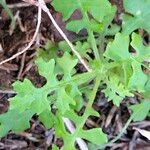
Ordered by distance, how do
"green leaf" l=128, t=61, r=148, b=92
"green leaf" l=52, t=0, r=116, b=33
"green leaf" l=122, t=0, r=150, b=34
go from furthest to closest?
"green leaf" l=122, t=0, r=150, b=34
"green leaf" l=52, t=0, r=116, b=33
"green leaf" l=128, t=61, r=148, b=92

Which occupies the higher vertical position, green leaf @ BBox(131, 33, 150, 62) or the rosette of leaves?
green leaf @ BBox(131, 33, 150, 62)

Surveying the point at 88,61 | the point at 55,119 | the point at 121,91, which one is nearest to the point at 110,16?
the point at 88,61

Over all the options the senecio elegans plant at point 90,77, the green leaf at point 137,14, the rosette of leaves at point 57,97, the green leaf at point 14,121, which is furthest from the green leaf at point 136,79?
the green leaf at point 14,121

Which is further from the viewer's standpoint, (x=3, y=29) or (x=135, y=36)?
(x=3, y=29)

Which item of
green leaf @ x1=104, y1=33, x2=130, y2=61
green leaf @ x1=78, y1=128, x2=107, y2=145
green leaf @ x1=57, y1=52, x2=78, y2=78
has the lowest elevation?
green leaf @ x1=78, y1=128, x2=107, y2=145

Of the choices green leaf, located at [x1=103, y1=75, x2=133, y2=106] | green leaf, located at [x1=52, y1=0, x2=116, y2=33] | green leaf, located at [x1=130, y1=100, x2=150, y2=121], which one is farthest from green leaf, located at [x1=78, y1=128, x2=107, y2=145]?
green leaf, located at [x1=52, y1=0, x2=116, y2=33]

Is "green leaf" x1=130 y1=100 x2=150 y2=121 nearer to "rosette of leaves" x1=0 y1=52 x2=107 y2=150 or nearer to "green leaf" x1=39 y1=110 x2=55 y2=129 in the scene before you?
"rosette of leaves" x1=0 y1=52 x2=107 y2=150

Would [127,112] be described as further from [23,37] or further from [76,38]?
[23,37]

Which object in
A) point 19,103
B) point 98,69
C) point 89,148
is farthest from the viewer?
point 89,148
